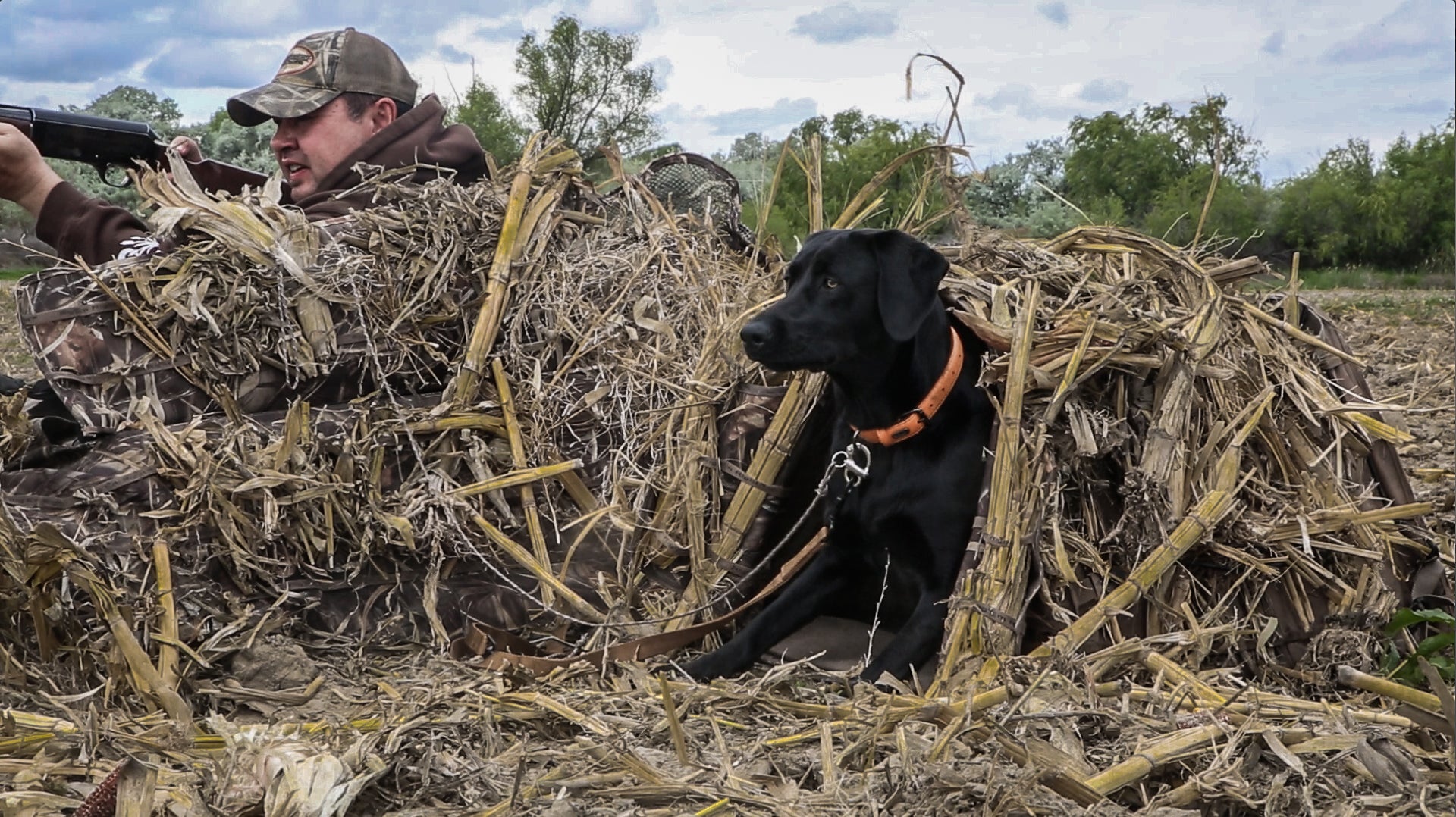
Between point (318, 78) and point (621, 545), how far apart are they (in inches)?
88.4

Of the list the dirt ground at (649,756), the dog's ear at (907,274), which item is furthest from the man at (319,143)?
the dirt ground at (649,756)

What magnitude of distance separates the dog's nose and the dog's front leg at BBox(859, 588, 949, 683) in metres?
0.80

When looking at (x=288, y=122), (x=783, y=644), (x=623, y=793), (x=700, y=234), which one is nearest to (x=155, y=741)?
(x=623, y=793)

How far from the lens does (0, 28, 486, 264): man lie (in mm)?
4336

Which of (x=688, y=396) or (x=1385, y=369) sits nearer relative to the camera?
(x=688, y=396)

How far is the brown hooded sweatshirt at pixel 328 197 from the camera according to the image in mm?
4328

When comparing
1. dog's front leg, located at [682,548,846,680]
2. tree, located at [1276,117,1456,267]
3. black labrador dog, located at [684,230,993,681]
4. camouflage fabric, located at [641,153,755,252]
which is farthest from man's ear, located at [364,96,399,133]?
tree, located at [1276,117,1456,267]

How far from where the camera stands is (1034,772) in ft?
7.30

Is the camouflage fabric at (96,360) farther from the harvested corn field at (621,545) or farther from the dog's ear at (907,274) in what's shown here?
the dog's ear at (907,274)

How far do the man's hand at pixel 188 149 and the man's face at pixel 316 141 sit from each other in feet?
0.89

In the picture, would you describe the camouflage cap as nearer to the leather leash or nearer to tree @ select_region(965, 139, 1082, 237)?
the leather leash

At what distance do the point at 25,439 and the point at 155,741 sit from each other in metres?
1.33

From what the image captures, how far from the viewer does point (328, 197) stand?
437cm

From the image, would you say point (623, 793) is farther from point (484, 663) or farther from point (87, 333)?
point (87, 333)
